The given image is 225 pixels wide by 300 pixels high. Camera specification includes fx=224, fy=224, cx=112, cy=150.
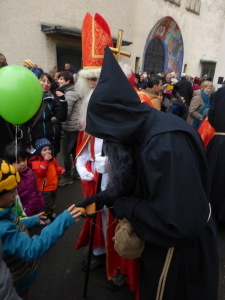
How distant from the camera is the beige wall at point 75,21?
8.25m

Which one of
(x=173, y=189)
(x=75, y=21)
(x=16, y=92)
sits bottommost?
(x=173, y=189)

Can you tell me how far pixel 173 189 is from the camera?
951 mm

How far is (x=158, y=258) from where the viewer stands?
1200mm

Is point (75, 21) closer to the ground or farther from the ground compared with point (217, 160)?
farther from the ground

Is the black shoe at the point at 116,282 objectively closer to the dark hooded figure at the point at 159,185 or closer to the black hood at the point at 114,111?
the dark hooded figure at the point at 159,185

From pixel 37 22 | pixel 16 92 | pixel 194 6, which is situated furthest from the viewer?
pixel 194 6

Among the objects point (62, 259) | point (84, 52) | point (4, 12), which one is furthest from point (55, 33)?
point (62, 259)

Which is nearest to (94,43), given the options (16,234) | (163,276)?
(16,234)

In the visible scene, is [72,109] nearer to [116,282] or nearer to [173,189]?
[116,282]

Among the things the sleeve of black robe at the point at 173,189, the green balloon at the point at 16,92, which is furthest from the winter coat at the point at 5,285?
the green balloon at the point at 16,92

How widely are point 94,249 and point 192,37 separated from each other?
1922 centimetres

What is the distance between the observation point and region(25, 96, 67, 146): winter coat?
330cm

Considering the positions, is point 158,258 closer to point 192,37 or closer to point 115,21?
point 115,21

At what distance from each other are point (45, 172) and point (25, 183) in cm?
42
